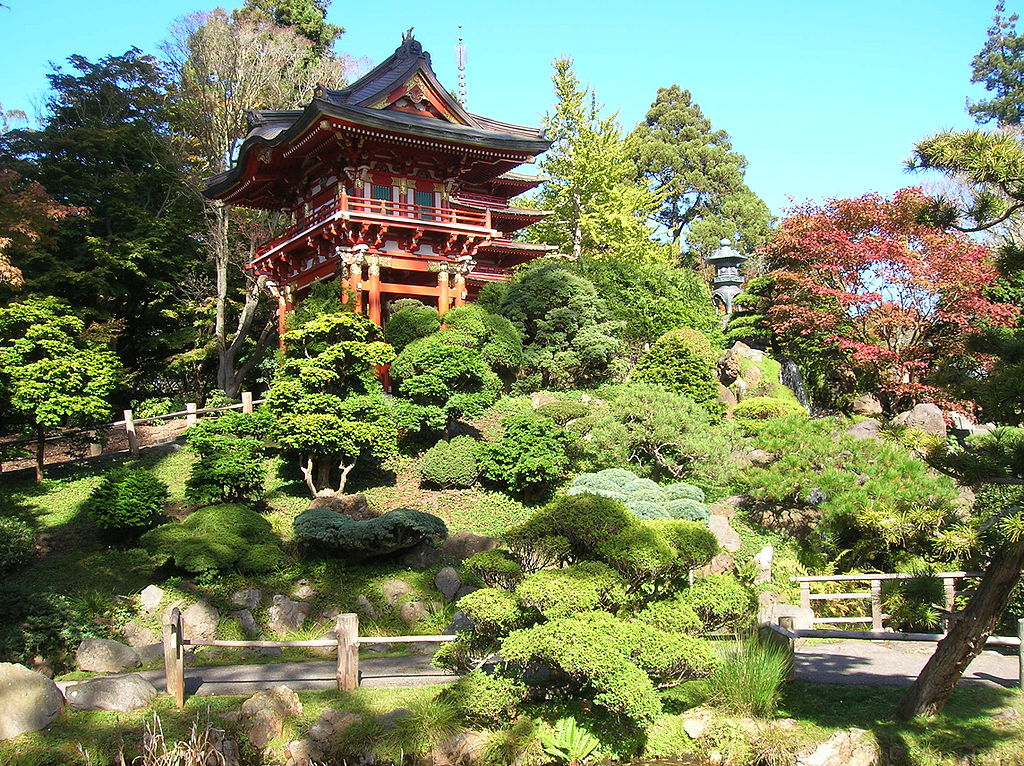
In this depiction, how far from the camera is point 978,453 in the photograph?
23.0 ft

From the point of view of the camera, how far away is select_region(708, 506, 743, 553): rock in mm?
13477

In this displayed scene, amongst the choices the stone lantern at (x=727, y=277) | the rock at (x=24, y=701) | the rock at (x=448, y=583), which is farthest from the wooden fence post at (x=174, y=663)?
the stone lantern at (x=727, y=277)

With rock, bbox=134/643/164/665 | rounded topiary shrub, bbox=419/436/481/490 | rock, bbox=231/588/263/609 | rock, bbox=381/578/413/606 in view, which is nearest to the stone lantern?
rounded topiary shrub, bbox=419/436/481/490

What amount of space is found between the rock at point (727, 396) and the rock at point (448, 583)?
412 inches

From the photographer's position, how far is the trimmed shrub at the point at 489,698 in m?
6.97

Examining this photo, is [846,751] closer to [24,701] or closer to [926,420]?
[24,701]

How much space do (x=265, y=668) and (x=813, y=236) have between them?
1772 cm

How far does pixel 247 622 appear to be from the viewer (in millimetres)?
10719

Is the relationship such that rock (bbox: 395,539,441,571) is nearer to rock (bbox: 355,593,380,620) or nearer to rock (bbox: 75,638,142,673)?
rock (bbox: 355,593,380,620)

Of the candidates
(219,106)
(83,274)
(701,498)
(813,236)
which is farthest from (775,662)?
(219,106)

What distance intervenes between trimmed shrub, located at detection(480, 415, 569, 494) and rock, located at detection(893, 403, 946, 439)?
8.78m

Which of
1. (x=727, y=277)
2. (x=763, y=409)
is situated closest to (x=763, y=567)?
(x=763, y=409)

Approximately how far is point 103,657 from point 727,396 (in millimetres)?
15977

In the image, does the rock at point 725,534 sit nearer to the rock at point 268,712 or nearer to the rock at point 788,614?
the rock at point 788,614
